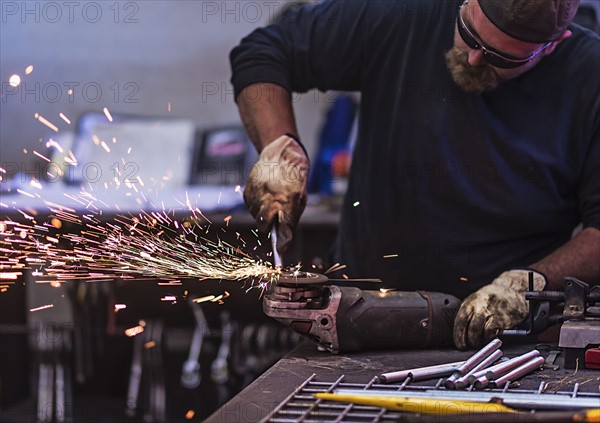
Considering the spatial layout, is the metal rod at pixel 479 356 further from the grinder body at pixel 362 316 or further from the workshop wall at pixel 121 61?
the workshop wall at pixel 121 61

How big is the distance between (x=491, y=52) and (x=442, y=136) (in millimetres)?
391

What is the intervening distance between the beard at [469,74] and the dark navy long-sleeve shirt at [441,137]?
0.06m

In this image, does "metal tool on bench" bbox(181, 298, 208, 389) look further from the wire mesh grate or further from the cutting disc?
the wire mesh grate

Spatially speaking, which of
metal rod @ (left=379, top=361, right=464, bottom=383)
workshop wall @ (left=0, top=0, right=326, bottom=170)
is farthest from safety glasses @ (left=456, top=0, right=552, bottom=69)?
workshop wall @ (left=0, top=0, right=326, bottom=170)

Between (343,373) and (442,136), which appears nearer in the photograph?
(343,373)

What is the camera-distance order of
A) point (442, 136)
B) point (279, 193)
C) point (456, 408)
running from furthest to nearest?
point (442, 136), point (279, 193), point (456, 408)

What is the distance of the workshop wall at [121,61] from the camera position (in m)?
5.61

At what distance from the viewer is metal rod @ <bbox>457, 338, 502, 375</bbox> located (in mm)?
1942

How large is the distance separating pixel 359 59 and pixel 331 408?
1.39 m

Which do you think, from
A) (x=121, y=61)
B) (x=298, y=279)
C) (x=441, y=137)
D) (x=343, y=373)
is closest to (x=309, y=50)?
(x=441, y=137)

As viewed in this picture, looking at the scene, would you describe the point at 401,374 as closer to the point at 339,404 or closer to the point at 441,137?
the point at 339,404

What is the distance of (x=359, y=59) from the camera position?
2.78m

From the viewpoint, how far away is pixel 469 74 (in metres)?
2.51

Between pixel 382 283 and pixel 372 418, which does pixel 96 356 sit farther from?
pixel 372 418
